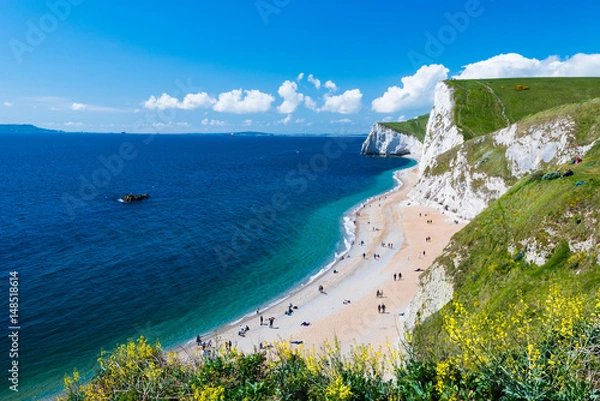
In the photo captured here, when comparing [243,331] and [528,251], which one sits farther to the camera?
[243,331]

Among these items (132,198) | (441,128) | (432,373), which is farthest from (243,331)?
(441,128)

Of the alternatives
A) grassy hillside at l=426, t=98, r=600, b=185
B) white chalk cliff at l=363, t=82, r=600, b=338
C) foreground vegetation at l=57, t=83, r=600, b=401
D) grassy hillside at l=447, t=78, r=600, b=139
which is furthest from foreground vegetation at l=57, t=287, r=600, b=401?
grassy hillside at l=447, t=78, r=600, b=139

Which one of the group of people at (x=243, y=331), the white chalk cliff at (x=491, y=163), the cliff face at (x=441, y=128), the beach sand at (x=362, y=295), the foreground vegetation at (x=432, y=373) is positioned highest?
the cliff face at (x=441, y=128)

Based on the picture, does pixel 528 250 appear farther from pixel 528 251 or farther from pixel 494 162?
pixel 494 162

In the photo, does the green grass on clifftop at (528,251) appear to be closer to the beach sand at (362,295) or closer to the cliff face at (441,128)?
the beach sand at (362,295)

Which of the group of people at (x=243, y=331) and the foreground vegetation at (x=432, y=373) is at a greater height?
the foreground vegetation at (x=432, y=373)

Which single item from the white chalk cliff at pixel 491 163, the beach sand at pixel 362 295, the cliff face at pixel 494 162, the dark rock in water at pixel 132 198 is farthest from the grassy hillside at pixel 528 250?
the dark rock in water at pixel 132 198
